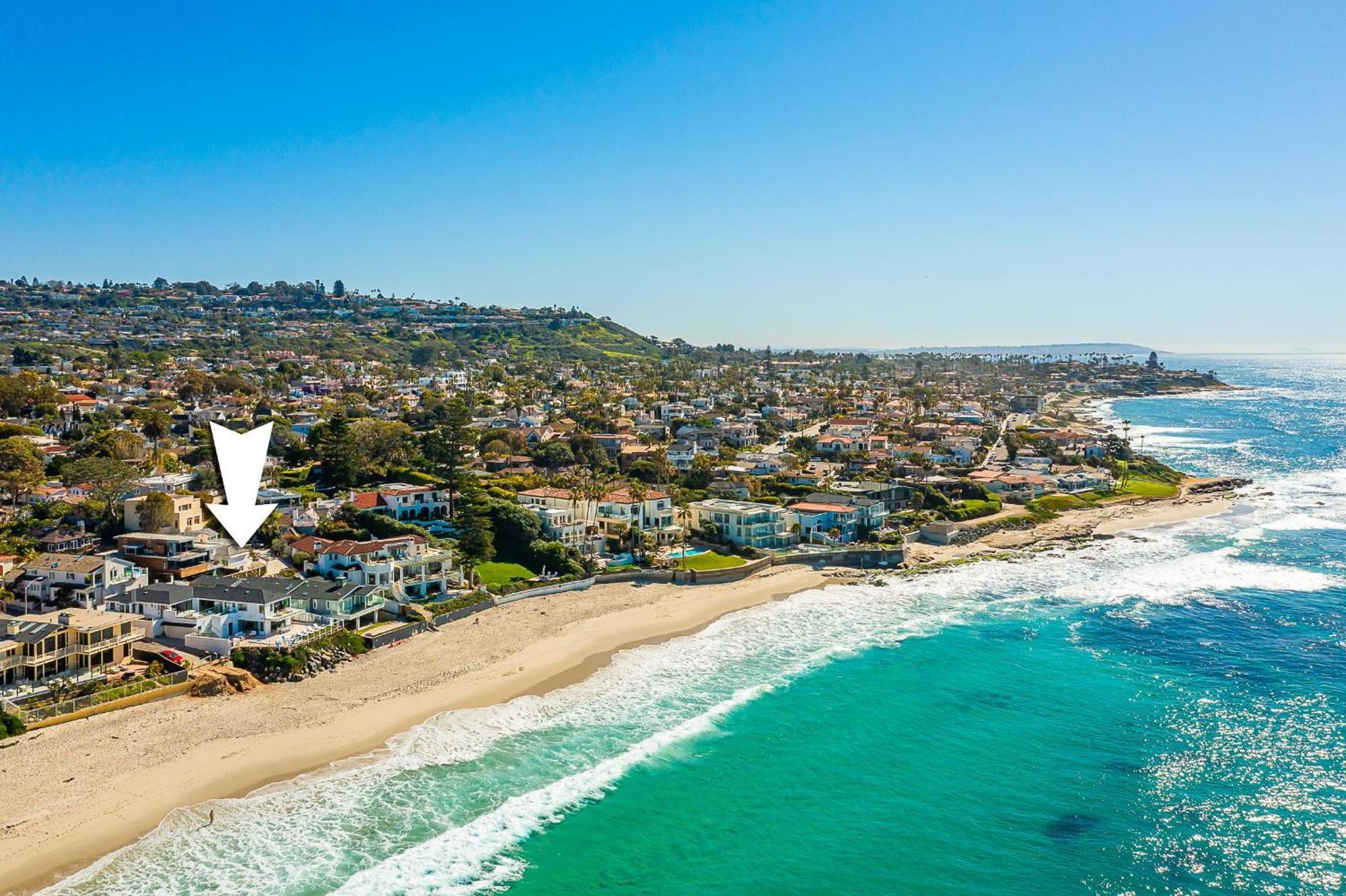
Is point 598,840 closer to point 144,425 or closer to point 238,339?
point 144,425

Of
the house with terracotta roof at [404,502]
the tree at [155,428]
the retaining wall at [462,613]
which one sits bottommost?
the retaining wall at [462,613]

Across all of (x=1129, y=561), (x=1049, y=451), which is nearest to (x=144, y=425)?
(x=1129, y=561)

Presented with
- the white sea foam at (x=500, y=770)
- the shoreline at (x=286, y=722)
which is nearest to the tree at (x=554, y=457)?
the shoreline at (x=286, y=722)

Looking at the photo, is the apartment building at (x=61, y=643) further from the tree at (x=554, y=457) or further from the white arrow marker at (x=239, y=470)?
the tree at (x=554, y=457)

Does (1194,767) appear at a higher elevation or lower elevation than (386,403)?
lower

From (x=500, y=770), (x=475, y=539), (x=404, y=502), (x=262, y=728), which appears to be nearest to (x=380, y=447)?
(x=404, y=502)
